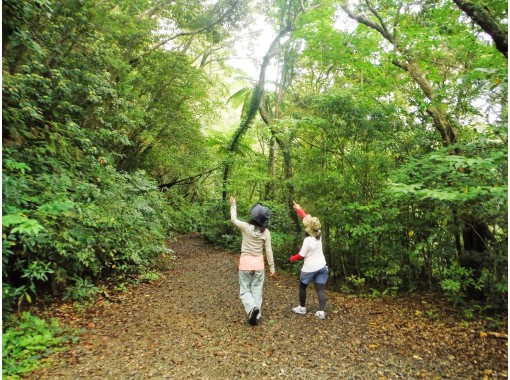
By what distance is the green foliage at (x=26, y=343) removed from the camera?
3.56m

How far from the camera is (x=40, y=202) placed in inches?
183

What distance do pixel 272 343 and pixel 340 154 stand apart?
4.64 meters

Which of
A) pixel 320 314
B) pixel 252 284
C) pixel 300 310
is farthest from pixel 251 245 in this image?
pixel 320 314

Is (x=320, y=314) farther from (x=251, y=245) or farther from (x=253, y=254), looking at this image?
(x=251, y=245)

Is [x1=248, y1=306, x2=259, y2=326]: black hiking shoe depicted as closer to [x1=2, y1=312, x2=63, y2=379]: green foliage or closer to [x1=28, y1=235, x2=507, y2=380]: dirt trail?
[x1=28, y1=235, x2=507, y2=380]: dirt trail

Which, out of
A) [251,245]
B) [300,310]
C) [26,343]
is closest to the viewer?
[26,343]

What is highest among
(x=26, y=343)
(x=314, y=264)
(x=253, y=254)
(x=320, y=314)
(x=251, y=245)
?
(x=251, y=245)

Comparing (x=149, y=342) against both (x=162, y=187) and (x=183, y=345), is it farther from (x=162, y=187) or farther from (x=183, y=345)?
(x=162, y=187)

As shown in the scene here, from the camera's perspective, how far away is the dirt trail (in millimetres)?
3664

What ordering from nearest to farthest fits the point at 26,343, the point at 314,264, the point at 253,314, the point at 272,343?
the point at 26,343 < the point at 272,343 < the point at 253,314 < the point at 314,264

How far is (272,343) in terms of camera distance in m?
4.36

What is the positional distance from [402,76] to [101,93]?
7.47 m

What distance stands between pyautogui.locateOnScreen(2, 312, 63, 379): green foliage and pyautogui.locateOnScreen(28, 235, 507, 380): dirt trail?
243 mm

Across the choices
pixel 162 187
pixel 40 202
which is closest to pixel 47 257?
pixel 40 202
